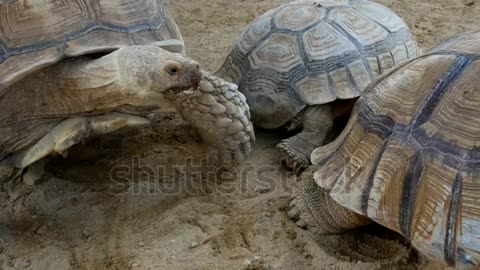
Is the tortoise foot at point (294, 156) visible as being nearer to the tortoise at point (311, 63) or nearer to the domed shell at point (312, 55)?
the tortoise at point (311, 63)

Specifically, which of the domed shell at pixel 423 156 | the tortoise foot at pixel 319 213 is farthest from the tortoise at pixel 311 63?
the domed shell at pixel 423 156

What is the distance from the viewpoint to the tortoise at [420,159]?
2068mm

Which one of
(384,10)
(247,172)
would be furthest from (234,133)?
(384,10)

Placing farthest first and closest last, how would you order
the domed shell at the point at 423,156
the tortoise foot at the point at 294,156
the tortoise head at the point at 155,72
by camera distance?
1. the tortoise foot at the point at 294,156
2. the tortoise head at the point at 155,72
3. the domed shell at the point at 423,156

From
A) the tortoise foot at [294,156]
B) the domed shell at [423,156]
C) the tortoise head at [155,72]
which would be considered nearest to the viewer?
the domed shell at [423,156]

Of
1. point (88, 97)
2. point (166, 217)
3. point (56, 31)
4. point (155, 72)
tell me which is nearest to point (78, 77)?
point (88, 97)

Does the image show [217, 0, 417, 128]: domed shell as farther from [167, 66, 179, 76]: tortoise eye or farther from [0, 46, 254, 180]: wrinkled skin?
[167, 66, 179, 76]: tortoise eye

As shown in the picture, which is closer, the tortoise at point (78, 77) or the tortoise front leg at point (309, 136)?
the tortoise at point (78, 77)

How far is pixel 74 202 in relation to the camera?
113 inches

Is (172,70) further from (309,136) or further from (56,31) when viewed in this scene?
(309,136)

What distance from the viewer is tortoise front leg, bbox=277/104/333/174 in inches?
120

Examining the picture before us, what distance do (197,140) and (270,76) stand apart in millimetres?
523

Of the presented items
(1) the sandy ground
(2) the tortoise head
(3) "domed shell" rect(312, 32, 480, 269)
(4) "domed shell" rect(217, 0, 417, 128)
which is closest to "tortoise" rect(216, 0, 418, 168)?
(4) "domed shell" rect(217, 0, 417, 128)

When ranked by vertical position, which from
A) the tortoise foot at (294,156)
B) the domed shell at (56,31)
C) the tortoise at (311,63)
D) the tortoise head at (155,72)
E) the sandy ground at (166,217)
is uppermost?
the domed shell at (56,31)
